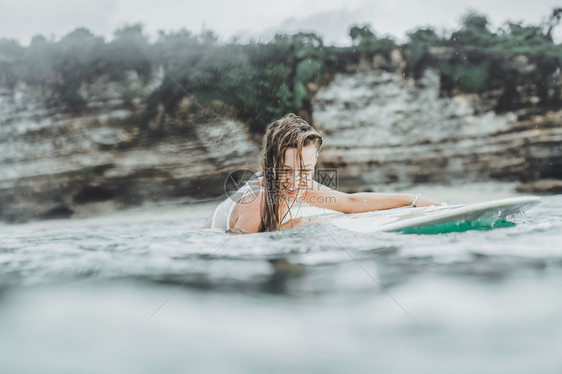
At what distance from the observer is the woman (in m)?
2.12

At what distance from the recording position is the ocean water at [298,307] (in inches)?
36.0

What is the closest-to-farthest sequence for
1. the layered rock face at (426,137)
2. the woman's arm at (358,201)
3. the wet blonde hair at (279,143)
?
1. the wet blonde hair at (279,143)
2. the woman's arm at (358,201)
3. the layered rock face at (426,137)

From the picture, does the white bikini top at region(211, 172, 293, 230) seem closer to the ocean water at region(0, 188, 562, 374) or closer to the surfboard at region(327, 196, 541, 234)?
the ocean water at region(0, 188, 562, 374)

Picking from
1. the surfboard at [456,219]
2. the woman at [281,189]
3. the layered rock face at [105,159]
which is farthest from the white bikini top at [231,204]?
the layered rock face at [105,159]

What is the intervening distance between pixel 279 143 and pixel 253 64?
170 inches

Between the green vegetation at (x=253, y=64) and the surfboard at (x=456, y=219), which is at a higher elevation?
the green vegetation at (x=253, y=64)

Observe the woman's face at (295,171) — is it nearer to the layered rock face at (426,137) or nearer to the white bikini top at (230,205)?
the white bikini top at (230,205)

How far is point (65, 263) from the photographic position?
71.4 inches

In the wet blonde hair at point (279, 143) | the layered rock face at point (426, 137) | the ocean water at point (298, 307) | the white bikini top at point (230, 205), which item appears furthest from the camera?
the layered rock face at point (426, 137)

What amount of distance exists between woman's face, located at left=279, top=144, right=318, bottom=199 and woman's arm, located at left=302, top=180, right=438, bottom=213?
24 centimetres

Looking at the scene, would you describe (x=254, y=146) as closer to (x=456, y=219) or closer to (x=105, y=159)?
(x=105, y=159)

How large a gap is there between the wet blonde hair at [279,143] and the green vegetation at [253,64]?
3.91 m

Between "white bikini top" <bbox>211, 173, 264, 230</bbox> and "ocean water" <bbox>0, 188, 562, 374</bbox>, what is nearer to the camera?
"ocean water" <bbox>0, 188, 562, 374</bbox>

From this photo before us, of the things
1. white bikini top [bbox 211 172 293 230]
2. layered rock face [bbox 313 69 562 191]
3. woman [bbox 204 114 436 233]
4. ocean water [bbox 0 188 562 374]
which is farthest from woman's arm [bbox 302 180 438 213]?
layered rock face [bbox 313 69 562 191]
